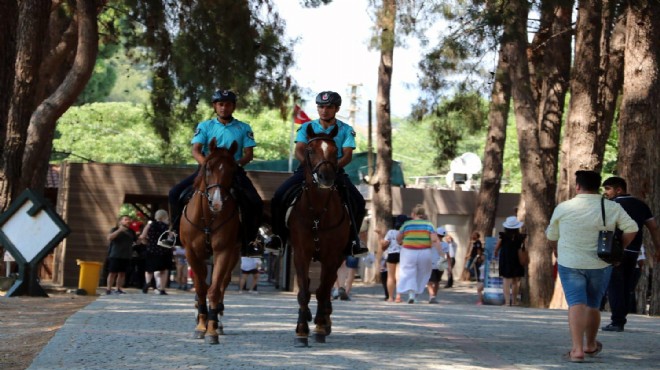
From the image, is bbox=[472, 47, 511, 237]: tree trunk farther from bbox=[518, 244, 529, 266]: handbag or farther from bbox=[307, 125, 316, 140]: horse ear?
bbox=[307, 125, 316, 140]: horse ear

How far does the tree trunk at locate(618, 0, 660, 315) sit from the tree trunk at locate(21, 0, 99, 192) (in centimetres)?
978

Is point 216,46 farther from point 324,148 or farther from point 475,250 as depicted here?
point 324,148

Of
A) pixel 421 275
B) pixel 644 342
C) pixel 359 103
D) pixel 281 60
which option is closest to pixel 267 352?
pixel 644 342

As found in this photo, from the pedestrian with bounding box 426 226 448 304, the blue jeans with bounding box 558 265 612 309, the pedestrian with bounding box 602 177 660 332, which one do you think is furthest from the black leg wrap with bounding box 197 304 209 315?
the pedestrian with bounding box 426 226 448 304

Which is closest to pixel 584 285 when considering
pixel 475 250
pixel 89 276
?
pixel 89 276

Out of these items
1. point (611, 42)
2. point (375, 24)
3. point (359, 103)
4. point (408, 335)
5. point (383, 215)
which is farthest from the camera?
point (359, 103)

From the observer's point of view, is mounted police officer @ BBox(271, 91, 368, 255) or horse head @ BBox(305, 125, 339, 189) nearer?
horse head @ BBox(305, 125, 339, 189)

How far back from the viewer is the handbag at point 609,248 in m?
12.9

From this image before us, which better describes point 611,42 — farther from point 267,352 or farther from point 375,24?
point 267,352

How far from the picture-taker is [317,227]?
14.1m

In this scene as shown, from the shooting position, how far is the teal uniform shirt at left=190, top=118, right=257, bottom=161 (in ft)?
49.0

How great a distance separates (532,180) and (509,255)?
2600mm

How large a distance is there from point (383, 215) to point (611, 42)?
53.3 ft

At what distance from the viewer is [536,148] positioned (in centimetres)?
3067
